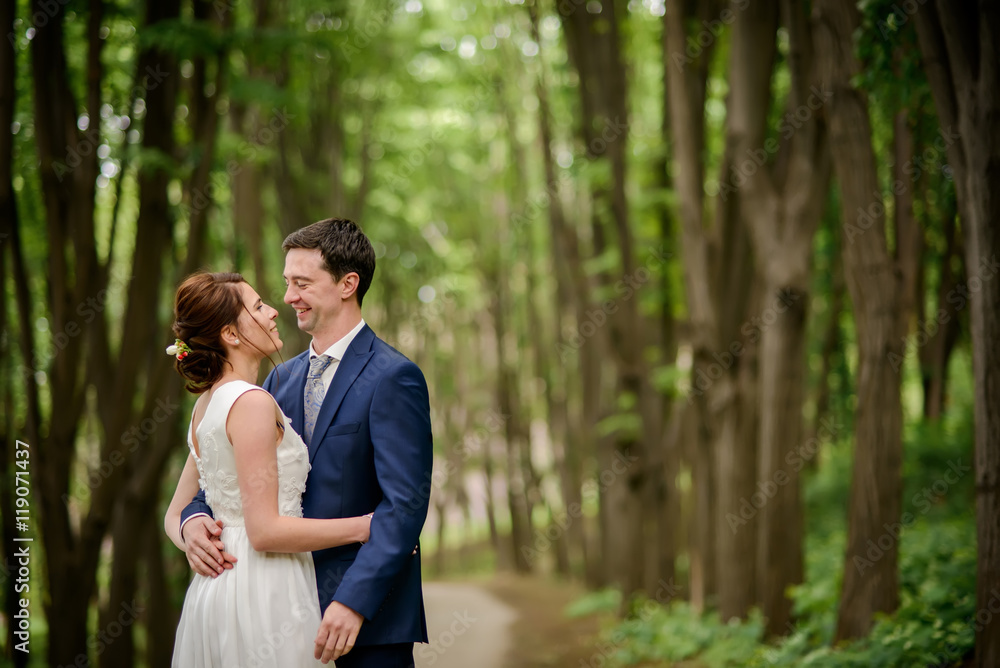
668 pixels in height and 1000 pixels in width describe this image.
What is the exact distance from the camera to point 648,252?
11.9 metres

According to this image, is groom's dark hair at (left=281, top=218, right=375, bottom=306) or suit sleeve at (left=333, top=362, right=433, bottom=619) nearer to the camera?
suit sleeve at (left=333, top=362, right=433, bottom=619)

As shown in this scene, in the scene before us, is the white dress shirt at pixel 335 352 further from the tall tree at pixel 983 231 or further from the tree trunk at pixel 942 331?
the tree trunk at pixel 942 331

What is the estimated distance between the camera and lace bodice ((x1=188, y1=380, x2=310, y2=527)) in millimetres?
2689

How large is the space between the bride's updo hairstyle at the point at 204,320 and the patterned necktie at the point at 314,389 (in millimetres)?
316

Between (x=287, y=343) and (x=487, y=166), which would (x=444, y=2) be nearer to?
(x=487, y=166)

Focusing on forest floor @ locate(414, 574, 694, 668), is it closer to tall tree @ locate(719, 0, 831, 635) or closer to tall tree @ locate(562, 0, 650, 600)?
tall tree @ locate(562, 0, 650, 600)

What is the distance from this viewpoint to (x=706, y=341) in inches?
327

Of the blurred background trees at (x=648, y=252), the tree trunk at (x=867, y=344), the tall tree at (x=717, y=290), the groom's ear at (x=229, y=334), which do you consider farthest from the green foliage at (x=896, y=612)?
the groom's ear at (x=229, y=334)

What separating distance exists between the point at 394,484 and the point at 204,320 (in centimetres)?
81

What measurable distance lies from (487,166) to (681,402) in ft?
36.6

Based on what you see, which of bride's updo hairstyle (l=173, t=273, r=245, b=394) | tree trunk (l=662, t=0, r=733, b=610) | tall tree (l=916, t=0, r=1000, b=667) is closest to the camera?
bride's updo hairstyle (l=173, t=273, r=245, b=394)

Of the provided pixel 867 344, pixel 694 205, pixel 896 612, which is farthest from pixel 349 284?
pixel 694 205

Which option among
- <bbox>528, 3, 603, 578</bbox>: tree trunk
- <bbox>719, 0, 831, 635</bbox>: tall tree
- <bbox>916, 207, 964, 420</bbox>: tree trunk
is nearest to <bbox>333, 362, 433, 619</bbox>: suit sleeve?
<bbox>719, 0, 831, 635</bbox>: tall tree

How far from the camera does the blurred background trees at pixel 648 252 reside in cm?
574
